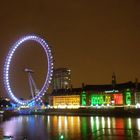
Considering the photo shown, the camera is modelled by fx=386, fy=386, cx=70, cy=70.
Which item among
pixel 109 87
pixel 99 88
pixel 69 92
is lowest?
pixel 69 92

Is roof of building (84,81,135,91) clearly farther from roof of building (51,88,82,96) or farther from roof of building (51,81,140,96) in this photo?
roof of building (51,88,82,96)

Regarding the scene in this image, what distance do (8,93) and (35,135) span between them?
31.3 m

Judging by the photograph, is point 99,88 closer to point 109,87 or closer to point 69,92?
point 109,87

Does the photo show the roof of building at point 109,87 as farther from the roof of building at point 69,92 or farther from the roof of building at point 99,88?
the roof of building at point 69,92

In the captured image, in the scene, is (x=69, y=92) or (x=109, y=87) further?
(x=69, y=92)

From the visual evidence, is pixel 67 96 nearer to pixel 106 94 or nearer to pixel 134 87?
pixel 106 94

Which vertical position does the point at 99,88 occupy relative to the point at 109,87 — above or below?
below

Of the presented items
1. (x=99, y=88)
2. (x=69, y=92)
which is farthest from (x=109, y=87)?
(x=69, y=92)

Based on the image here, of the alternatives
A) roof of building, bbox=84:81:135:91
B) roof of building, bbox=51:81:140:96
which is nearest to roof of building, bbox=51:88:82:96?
roof of building, bbox=51:81:140:96

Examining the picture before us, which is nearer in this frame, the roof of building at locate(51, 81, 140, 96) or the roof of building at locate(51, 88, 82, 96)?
the roof of building at locate(51, 81, 140, 96)

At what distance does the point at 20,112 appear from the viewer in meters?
85.6

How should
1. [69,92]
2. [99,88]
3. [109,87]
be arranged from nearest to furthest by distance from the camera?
[109,87], [99,88], [69,92]

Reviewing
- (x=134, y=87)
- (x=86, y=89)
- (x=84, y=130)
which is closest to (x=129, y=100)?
(x=134, y=87)

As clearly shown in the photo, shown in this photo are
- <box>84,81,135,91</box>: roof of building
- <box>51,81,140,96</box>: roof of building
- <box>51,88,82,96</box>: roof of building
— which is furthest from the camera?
<box>51,88,82,96</box>: roof of building
